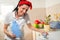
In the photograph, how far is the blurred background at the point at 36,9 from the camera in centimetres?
154

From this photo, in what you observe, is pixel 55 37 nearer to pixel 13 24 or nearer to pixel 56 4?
pixel 56 4

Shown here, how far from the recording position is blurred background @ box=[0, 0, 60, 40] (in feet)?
5.06

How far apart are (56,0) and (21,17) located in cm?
53

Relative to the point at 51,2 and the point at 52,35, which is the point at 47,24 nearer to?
the point at 52,35

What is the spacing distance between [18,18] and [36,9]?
268mm

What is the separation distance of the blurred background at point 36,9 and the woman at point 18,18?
51 millimetres

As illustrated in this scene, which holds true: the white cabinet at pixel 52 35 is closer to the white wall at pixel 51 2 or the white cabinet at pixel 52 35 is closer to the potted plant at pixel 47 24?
the potted plant at pixel 47 24

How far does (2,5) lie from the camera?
1544 millimetres

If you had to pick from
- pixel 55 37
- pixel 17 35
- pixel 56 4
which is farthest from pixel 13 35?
pixel 56 4

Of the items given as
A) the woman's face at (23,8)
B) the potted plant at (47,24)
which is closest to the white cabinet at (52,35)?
the potted plant at (47,24)

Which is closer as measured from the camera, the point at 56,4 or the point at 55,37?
the point at 55,37

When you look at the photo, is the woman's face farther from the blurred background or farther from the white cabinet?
the white cabinet

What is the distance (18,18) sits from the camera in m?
1.57

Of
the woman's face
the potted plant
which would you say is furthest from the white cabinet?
the woman's face
